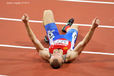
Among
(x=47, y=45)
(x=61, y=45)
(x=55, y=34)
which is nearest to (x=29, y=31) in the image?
(x=61, y=45)

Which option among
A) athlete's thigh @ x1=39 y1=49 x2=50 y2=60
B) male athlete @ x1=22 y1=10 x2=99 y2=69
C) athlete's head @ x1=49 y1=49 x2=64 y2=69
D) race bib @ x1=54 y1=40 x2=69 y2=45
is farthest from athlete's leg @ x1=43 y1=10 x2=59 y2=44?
athlete's head @ x1=49 y1=49 x2=64 y2=69

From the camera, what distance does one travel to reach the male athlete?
3475 mm

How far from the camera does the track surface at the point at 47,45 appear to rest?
373 cm

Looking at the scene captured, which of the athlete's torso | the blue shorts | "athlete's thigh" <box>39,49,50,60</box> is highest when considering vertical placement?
the blue shorts

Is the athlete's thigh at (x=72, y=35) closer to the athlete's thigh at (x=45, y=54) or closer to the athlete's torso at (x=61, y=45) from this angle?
the athlete's torso at (x=61, y=45)

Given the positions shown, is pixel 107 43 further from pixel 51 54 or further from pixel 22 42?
pixel 22 42

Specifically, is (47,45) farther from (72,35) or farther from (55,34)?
(72,35)

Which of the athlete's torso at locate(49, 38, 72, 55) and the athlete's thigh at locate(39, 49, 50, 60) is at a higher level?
the athlete's torso at locate(49, 38, 72, 55)

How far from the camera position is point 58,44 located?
379 centimetres

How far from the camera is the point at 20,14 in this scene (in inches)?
201

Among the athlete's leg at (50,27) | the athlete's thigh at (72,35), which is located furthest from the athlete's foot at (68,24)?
the athlete's leg at (50,27)

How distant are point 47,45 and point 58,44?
517 mm

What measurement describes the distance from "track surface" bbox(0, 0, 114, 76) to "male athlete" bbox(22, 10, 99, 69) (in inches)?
7.4

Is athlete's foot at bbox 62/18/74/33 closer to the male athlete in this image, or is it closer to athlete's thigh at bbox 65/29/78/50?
the male athlete
